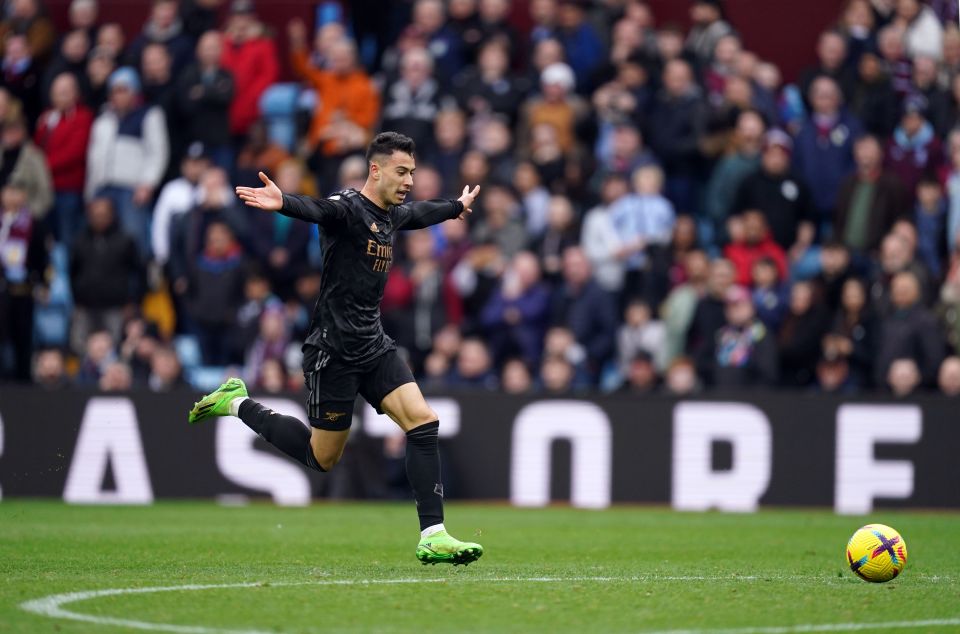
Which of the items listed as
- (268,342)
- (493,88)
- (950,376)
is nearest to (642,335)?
(950,376)

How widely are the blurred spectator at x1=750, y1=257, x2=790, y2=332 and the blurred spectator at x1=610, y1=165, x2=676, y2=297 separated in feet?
3.92

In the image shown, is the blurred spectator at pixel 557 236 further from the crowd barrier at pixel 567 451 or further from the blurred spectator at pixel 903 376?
the blurred spectator at pixel 903 376

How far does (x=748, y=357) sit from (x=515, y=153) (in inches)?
152

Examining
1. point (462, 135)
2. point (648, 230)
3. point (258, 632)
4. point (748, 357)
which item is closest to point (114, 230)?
point (462, 135)

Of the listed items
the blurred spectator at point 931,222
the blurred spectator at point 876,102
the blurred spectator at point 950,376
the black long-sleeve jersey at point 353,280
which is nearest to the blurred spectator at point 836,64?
the blurred spectator at point 876,102

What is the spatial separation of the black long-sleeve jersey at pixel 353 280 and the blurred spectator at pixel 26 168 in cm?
1001

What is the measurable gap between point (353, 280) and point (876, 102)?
10.5 m

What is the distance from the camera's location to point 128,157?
723 inches

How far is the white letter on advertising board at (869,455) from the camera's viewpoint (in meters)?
15.4

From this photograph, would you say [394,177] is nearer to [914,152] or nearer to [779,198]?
[779,198]

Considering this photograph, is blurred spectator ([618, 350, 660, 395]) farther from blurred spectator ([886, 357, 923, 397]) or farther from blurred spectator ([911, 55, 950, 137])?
blurred spectator ([911, 55, 950, 137])

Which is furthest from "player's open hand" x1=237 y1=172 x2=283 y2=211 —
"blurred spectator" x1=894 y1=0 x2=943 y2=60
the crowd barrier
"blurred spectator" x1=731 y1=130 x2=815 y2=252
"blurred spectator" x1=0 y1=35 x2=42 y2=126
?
"blurred spectator" x1=0 y1=35 x2=42 y2=126

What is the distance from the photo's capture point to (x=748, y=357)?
16109mm

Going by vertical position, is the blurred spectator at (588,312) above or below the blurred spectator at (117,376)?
above
